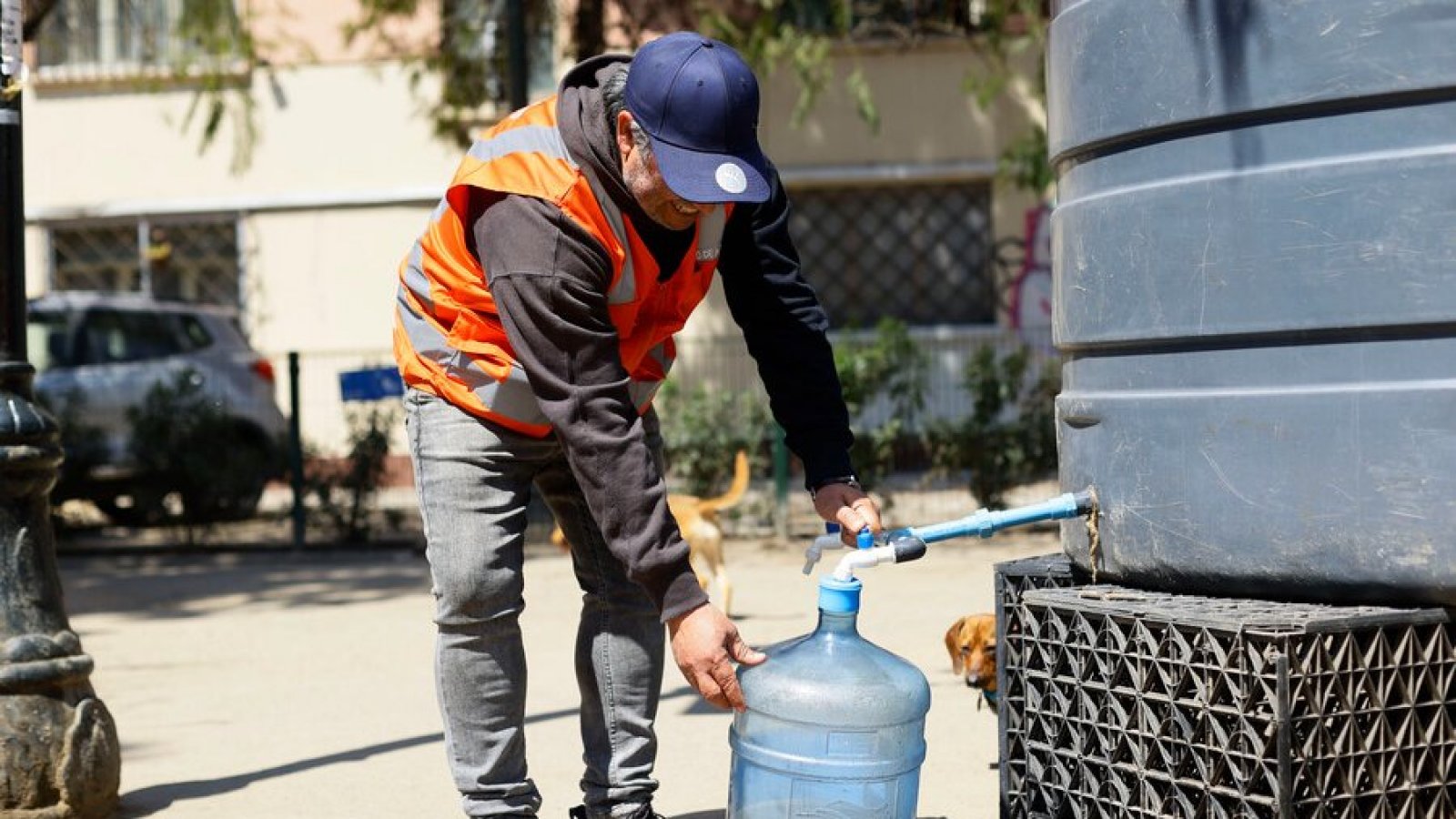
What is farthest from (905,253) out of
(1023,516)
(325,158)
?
(1023,516)

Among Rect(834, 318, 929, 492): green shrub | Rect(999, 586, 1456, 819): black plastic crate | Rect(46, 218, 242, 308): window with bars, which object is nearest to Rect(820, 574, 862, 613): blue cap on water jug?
Rect(999, 586, 1456, 819): black plastic crate

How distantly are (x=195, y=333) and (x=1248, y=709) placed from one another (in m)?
10.7

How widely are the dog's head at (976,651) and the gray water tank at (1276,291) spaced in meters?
1.33

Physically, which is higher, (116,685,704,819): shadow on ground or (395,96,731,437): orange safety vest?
(395,96,731,437): orange safety vest

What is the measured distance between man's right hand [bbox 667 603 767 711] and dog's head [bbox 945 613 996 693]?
1.64 m

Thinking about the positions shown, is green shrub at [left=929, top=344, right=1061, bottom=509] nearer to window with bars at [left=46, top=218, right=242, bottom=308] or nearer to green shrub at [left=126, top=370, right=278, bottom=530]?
green shrub at [left=126, top=370, right=278, bottom=530]

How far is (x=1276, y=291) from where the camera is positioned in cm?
273

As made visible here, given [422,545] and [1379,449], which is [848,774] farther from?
[422,545]

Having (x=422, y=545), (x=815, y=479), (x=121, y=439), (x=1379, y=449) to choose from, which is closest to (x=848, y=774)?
(x=815, y=479)

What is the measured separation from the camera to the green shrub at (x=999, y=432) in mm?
10211

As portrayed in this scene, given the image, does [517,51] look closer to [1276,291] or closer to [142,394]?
[142,394]

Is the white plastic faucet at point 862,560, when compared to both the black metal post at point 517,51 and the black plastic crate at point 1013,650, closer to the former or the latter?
the black plastic crate at point 1013,650

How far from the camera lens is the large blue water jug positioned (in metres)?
3.03

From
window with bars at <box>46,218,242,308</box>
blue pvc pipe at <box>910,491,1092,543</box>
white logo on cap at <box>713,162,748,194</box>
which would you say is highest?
window with bars at <box>46,218,242,308</box>
